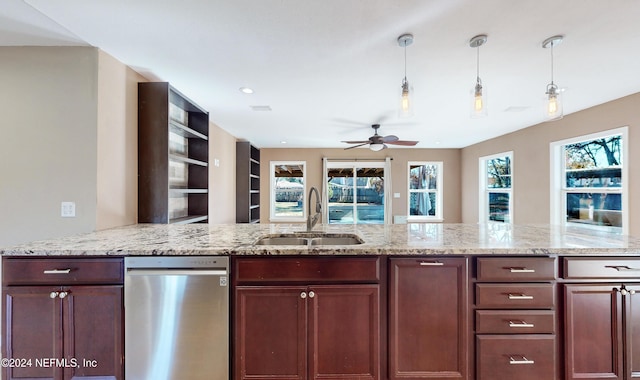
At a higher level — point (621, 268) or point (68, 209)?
point (68, 209)

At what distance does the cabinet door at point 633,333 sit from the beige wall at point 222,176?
4256mm

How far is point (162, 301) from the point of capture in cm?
142

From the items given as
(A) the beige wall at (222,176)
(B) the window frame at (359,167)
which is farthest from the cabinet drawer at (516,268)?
(B) the window frame at (359,167)

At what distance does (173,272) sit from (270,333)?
25.2 inches

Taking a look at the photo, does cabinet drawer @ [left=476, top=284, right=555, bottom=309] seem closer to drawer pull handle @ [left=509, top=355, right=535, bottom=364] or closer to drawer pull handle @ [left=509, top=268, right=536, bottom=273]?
drawer pull handle @ [left=509, top=268, right=536, bottom=273]

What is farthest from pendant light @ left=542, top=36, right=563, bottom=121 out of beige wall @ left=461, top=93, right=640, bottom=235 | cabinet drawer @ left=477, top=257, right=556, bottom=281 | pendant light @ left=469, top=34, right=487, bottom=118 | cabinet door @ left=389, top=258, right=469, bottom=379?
beige wall @ left=461, top=93, right=640, bottom=235

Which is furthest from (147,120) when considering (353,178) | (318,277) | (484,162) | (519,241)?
(484,162)

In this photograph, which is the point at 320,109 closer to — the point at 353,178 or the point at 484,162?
the point at 353,178

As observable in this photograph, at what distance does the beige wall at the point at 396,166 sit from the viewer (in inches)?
263

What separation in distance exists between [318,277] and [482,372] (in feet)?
3.50

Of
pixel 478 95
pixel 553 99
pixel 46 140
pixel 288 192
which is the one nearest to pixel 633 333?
pixel 553 99

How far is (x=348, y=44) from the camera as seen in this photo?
1.90 metres

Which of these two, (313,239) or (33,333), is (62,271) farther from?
(313,239)

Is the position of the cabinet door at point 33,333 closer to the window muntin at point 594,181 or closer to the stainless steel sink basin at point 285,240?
the stainless steel sink basin at point 285,240
